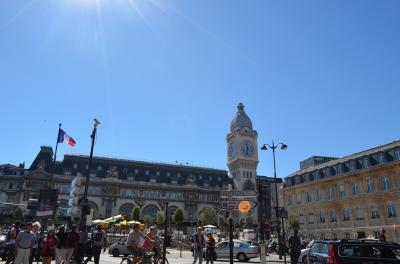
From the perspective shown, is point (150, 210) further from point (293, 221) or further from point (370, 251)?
point (370, 251)

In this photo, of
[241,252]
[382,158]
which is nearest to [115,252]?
[241,252]

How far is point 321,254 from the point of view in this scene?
565 inches

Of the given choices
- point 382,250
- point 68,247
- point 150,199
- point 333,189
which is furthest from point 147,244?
point 150,199

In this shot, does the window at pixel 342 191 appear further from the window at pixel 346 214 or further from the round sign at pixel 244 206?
the round sign at pixel 244 206

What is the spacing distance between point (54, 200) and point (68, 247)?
6437 millimetres

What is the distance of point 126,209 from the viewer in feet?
276

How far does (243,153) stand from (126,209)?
113 ft

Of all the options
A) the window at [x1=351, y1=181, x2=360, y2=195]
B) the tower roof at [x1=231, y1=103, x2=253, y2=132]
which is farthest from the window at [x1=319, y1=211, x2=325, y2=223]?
the tower roof at [x1=231, y1=103, x2=253, y2=132]

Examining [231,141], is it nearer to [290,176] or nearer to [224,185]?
[224,185]

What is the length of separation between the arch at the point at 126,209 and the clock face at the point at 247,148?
33.8 meters

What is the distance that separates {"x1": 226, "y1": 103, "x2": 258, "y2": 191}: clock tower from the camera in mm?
93625

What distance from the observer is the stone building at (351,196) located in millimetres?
37688

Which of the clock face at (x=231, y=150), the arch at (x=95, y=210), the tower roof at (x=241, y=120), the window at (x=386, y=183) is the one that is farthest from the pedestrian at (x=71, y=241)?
the tower roof at (x=241, y=120)

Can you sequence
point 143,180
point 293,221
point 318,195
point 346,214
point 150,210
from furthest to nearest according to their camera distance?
point 143,180
point 150,210
point 293,221
point 318,195
point 346,214
